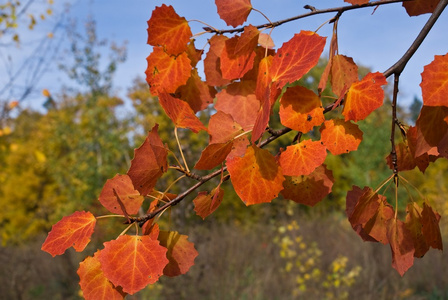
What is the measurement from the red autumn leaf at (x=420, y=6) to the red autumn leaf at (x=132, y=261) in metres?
0.66

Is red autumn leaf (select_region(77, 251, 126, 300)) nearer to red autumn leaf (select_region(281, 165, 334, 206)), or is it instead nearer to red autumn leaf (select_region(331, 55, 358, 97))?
red autumn leaf (select_region(281, 165, 334, 206))

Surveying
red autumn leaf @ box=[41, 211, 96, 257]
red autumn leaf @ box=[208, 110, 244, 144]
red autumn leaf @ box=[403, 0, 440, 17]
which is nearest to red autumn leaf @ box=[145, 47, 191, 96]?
red autumn leaf @ box=[208, 110, 244, 144]

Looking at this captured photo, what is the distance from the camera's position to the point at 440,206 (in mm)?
8328

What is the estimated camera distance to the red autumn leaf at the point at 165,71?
26.3 inches

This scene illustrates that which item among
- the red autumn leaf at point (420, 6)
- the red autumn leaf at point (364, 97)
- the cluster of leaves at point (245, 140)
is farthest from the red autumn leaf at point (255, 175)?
the red autumn leaf at point (420, 6)

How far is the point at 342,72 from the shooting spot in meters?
0.64

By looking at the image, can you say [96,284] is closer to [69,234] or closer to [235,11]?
[69,234]

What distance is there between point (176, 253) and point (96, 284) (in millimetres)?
122

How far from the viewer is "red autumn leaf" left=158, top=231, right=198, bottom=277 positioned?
25.1 inches

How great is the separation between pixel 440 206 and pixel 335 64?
344 inches

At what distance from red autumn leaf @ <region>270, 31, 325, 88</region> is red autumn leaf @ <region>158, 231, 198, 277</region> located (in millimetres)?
276

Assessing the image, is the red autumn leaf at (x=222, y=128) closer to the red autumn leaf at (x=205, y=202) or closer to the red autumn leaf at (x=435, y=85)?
the red autumn leaf at (x=205, y=202)

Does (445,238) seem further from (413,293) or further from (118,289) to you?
(118,289)

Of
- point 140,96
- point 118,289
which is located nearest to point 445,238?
point 118,289
